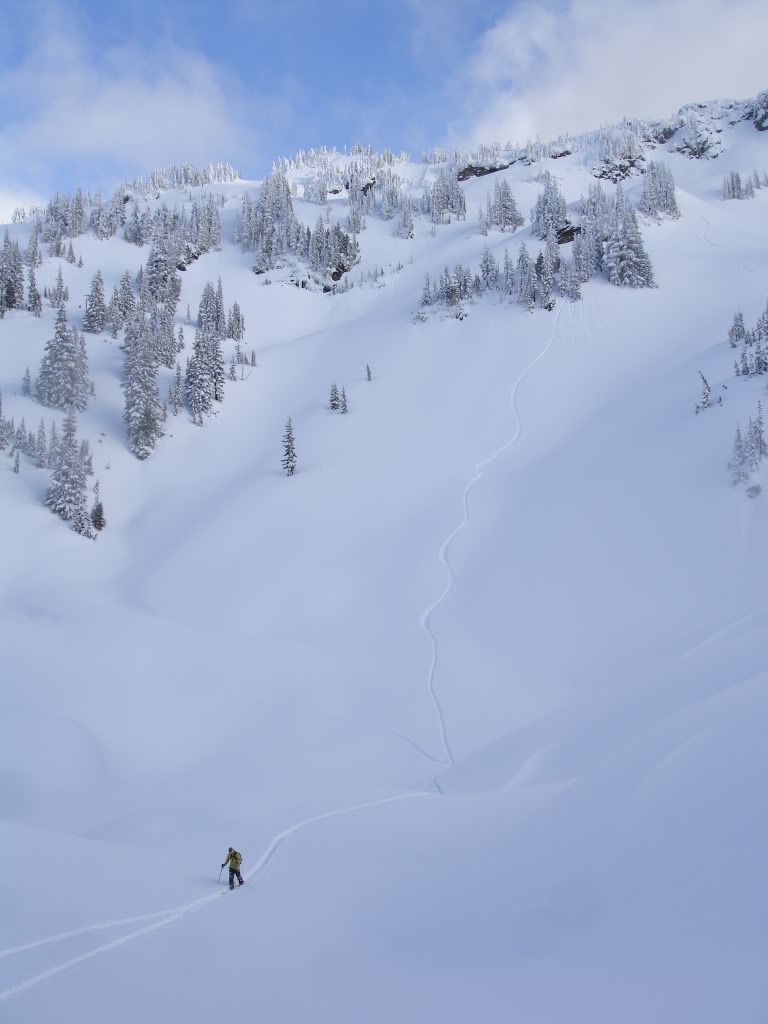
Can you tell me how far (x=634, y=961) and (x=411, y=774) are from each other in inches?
437

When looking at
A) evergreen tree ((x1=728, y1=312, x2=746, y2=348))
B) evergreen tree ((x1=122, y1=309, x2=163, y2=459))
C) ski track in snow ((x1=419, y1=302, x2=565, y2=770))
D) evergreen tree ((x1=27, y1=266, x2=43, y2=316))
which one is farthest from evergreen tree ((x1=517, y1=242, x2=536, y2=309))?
evergreen tree ((x1=27, y1=266, x2=43, y2=316))

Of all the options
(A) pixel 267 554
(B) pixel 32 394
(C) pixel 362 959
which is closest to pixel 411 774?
(C) pixel 362 959

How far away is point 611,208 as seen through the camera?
252 ft

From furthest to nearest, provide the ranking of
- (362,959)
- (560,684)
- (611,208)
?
(611,208) → (560,684) → (362,959)

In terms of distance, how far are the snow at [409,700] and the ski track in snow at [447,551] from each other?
0.60 feet

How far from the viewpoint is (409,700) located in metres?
22.0

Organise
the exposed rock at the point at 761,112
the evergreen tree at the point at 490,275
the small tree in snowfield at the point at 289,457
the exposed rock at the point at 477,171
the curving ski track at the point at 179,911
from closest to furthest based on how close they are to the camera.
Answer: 1. the curving ski track at the point at 179,911
2. the small tree in snowfield at the point at 289,457
3. the evergreen tree at the point at 490,275
4. the exposed rock at the point at 761,112
5. the exposed rock at the point at 477,171

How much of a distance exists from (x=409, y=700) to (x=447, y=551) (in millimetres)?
11412

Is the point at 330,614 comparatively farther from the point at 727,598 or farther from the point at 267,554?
the point at 727,598

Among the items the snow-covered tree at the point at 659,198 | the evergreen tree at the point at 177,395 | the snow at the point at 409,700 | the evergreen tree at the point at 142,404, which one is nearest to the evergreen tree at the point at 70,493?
the snow at the point at 409,700

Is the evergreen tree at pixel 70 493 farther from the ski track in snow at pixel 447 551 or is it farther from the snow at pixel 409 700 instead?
the ski track in snow at pixel 447 551

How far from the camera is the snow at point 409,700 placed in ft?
25.6

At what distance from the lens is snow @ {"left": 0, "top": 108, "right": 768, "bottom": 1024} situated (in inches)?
308

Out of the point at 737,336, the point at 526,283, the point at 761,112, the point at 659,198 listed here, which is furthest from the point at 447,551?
the point at 761,112
